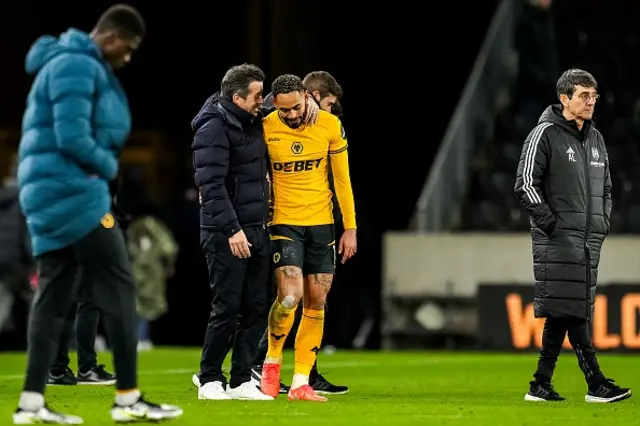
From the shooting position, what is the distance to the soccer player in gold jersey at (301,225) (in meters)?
10.2

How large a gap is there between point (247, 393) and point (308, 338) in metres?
0.57

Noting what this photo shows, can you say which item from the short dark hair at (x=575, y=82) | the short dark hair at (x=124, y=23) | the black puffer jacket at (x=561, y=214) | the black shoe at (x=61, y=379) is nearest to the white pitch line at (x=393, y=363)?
the black shoe at (x=61, y=379)

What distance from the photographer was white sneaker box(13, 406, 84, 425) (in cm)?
805

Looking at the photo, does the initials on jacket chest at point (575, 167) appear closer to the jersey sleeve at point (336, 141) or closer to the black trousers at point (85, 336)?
the jersey sleeve at point (336, 141)

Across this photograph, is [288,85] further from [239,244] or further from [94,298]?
[94,298]

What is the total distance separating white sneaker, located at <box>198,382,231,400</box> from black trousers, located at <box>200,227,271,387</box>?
40 millimetres

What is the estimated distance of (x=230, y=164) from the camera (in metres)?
10.1

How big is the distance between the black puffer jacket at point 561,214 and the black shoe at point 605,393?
0.46 metres

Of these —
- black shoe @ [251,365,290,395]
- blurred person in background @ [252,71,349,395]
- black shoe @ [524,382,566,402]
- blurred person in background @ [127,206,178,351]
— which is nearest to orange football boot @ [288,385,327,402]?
black shoe @ [251,365,290,395]

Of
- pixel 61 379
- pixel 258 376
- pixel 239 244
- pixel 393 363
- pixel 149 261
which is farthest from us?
pixel 149 261

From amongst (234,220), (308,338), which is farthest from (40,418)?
(308,338)

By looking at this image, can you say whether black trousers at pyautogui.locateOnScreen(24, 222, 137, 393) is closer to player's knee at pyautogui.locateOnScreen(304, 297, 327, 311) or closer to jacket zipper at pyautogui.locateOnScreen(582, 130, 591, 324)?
player's knee at pyautogui.locateOnScreen(304, 297, 327, 311)

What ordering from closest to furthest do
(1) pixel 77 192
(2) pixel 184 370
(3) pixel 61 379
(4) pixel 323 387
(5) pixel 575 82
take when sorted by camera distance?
(1) pixel 77 192 < (5) pixel 575 82 < (4) pixel 323 387 < (3) pixel 61 379 < (2) pixel 184 370

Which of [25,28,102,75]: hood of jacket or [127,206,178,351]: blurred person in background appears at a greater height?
[25,28,102,75]: hood of jacket
